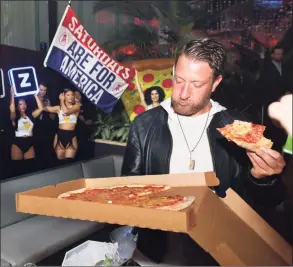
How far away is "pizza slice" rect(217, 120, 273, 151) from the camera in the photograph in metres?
0.82

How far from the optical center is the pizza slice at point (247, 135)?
82 centimetres

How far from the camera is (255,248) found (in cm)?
86

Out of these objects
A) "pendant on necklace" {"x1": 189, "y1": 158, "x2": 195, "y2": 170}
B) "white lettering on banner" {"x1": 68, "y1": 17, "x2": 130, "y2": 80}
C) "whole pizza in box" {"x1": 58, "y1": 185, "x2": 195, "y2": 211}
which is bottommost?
"whole pizza in box" {"x1": 58, "y1": 185, "x2": 195, "y2": 211}

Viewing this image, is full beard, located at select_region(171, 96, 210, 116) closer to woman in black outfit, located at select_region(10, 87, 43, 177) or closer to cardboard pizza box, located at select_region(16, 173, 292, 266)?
cardboard pizza box, located at select_region(16, 173, 292, 266)

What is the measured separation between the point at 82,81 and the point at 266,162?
743 mm

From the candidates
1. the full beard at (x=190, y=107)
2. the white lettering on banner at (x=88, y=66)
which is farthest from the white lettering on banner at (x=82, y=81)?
the full beard at (x=190, y=107)

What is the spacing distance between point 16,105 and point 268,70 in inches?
44.4

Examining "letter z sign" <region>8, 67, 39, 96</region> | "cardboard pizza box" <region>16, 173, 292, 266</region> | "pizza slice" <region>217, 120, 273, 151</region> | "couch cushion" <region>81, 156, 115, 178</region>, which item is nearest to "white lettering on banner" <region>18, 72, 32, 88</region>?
"letter z sign" <region>8, 67, 39, 96</region>

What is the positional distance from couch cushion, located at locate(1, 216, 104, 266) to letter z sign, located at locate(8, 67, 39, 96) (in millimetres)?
579

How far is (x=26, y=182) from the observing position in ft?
5.42

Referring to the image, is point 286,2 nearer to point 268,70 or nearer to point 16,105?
point 268,70

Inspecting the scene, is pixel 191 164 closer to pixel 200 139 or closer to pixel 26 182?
pixel 200 139

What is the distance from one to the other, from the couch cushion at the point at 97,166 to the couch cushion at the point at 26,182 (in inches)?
1.1

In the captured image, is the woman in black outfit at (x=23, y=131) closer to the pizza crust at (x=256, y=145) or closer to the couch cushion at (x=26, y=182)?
the couch cushion at (x=26, y=182)
